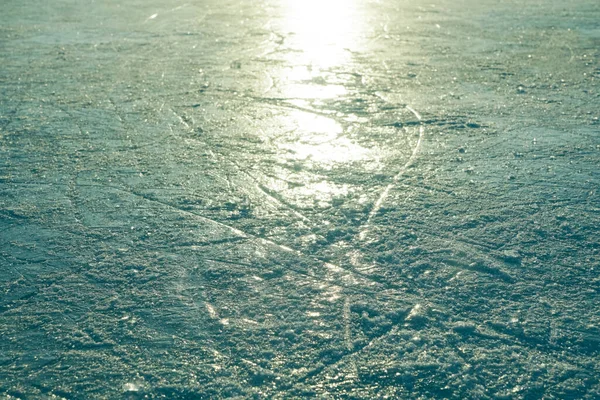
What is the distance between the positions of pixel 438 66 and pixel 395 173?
2114 mm

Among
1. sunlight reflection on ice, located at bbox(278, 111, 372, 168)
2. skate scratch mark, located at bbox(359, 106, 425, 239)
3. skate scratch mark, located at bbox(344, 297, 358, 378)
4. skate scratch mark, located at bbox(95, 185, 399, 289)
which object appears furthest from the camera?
sunlight reflection on ice, located at bbox(278, 111, 372, 168)

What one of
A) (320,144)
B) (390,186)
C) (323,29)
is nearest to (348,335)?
(390,186)

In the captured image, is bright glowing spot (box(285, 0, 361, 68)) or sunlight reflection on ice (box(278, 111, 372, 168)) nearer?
sunlight reflection on ice (box(278, 111, 372, 168))

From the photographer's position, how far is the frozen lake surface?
1.95m

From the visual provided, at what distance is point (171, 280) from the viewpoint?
2387 mm

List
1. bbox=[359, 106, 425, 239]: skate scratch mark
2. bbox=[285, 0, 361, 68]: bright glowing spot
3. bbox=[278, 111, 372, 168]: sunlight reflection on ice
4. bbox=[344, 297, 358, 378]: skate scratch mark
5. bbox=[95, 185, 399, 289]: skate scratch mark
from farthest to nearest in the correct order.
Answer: bbox=[285, 0, 361, 68]: bright glowing spot
bbox=[278, 111, 372, 168]: sunlight reflection on ice
bbox=[359, 106, 425, 239]: skate scratch mark
bbox=[95, 185, 399, 289]: skate scratch mark
bbox=[344, 297, 358, 378]: skate scratch mark

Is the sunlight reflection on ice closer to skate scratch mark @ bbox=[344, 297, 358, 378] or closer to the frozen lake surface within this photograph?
the frozen lake surface

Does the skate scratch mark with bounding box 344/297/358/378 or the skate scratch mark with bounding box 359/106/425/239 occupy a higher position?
the skate scratch mark with bounding box 359/106/425/239

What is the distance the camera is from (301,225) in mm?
2738

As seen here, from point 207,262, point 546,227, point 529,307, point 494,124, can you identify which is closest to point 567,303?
point 529,307

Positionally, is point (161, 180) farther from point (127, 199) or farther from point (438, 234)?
point (438, 234)

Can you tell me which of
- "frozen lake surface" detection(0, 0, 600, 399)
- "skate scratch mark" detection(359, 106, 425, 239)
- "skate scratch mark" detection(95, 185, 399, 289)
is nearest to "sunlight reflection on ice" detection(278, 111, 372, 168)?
"frozen lake surface" detection(0, 0, 600, 399)

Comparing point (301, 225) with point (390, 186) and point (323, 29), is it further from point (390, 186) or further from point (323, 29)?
point (323, 29)

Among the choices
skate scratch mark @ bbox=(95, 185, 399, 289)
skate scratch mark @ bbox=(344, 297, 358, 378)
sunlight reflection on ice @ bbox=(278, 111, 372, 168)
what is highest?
sunlight reflection on ice @ bbox=(278, 111, 372, 168)
